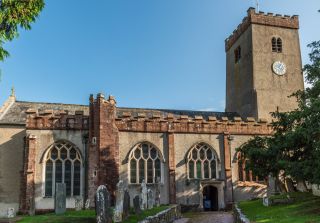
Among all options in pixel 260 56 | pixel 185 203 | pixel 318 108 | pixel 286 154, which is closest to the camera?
pixel 318 108

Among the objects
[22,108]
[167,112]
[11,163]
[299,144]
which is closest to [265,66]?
[167,112]

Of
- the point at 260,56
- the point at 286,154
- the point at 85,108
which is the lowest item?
the point at 286,154

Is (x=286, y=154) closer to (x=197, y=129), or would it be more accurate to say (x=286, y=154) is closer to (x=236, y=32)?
(x=197, y=129)

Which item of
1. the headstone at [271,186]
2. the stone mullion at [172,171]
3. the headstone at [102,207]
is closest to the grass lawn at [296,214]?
the headstone at [102,207]

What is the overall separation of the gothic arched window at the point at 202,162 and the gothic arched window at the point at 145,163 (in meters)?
2.40

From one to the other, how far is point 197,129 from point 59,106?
38.2 ft

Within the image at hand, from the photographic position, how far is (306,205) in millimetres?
19812

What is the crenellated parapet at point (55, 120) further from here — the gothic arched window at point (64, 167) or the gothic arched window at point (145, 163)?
the gothic arched window at point (145, 163)

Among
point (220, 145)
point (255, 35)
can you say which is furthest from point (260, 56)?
point (220, 145)

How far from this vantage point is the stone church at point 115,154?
27078mm

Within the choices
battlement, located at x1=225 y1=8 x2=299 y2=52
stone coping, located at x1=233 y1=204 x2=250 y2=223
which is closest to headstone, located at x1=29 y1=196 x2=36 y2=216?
stone coping, located at x1=233 y1=204 x2=250 y2=223

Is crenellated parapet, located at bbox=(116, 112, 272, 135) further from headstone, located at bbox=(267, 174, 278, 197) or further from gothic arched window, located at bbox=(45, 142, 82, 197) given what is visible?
headstone, located at bbox=(267, 174, 278, 197)

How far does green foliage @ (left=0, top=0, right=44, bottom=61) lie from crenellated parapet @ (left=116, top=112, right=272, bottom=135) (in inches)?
694

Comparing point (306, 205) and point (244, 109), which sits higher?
point (244, 109)
